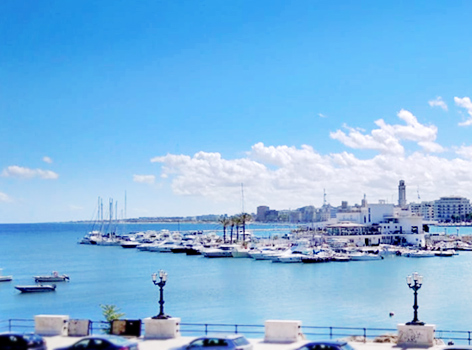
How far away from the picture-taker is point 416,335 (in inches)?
1090

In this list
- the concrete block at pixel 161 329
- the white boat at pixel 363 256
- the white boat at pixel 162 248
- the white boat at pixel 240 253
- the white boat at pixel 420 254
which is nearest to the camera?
the concrete block at pixel 161 329

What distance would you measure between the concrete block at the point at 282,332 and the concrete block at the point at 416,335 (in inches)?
177

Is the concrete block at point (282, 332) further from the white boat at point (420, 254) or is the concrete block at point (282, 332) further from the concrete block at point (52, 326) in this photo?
the white boat at point (420, 254)

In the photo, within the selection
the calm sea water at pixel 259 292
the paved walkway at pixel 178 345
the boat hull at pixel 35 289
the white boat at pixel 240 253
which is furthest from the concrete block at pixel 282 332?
the white boat at pixel 240 253

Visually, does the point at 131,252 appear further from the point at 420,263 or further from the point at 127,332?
the point at 127,332

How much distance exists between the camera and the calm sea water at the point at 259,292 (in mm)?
70863

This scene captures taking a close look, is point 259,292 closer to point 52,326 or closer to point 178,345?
point 52,326

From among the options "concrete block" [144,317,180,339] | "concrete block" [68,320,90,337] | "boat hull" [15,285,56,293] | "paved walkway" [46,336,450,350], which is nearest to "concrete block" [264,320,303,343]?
"paved walkway" [46,336,450,350]

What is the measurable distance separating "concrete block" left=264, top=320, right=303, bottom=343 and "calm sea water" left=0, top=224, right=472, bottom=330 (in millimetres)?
36252

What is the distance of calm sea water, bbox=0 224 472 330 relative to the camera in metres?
70.9

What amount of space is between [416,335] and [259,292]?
2585 inches

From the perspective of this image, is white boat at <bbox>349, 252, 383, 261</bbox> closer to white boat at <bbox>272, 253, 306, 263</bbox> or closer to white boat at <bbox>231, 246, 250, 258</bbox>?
white boat at <bbox>272, 253, 306, 263</bbox>

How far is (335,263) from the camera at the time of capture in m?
142

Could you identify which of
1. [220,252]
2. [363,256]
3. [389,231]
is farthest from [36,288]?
[389,231]
